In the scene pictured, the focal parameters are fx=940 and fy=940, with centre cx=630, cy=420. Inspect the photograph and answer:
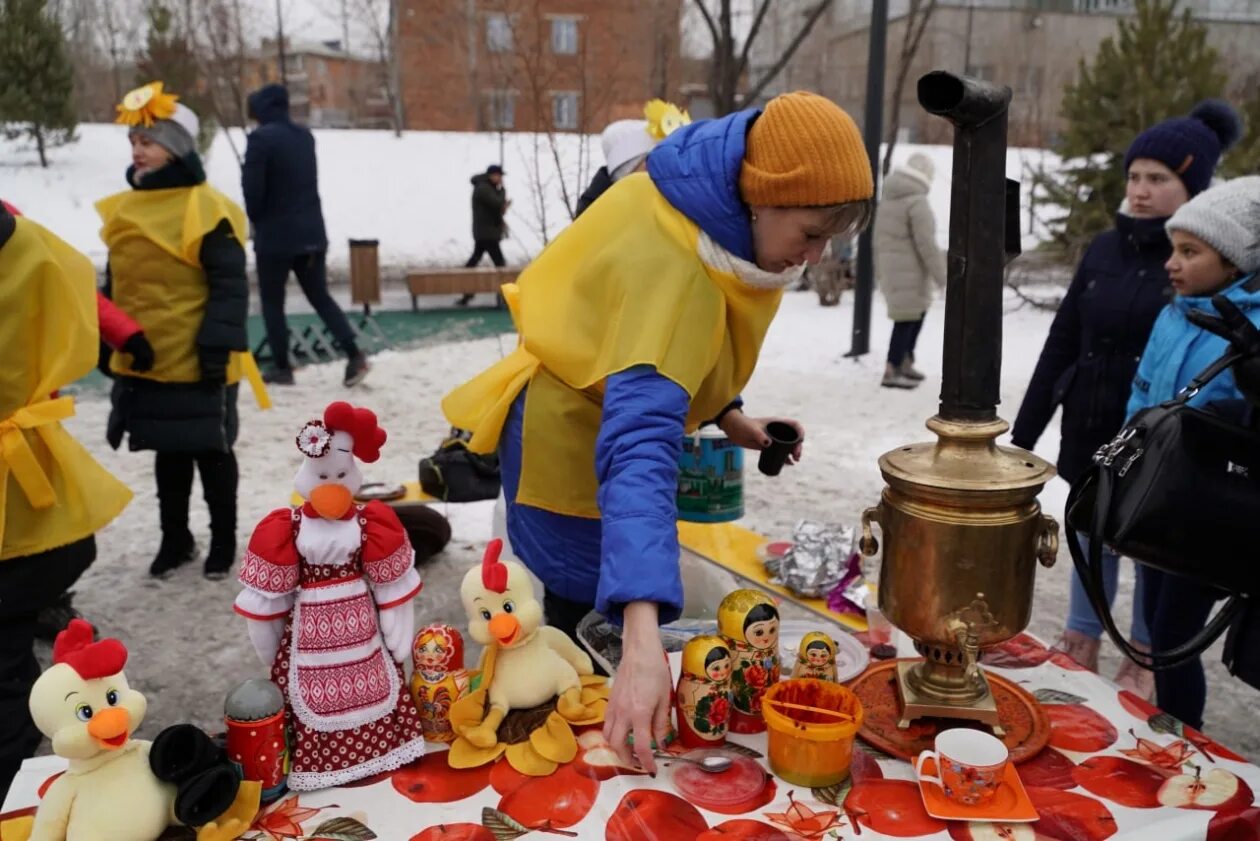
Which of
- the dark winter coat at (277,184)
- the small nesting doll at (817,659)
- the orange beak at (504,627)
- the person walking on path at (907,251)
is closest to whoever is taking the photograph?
the orange beak at (504,627)

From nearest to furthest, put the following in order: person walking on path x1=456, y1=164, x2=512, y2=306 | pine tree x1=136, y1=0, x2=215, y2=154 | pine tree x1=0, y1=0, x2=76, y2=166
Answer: person walking on path x1=456, y1=164, x2=512, y2=306
pine tree x1=0, y1=0, x2=76, y2=166
pine tree x1=136, y1=0, x2=215, y2=154

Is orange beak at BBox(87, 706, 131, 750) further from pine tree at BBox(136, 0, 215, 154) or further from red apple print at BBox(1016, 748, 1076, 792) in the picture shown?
pine tree at BBox(136, 0, 215, 154)

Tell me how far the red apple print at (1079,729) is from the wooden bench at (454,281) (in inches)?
366

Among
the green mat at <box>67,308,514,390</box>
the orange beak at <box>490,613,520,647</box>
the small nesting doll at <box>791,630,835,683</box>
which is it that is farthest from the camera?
the green mat at <box>67,308,514,390</box>

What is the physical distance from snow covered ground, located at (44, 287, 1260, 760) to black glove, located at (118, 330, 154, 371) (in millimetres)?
964

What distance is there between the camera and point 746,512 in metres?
4.64

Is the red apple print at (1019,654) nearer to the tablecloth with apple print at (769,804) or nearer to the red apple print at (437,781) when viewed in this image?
the tablecloth with apple print at (769,804)

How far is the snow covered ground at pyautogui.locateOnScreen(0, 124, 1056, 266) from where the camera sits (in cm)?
1573

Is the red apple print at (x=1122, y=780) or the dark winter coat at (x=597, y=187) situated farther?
the dark winter coat at (x=597, y=187)

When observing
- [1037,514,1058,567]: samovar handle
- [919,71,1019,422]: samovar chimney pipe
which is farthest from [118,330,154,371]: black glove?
[1037,514,1058,567]: samovar handle

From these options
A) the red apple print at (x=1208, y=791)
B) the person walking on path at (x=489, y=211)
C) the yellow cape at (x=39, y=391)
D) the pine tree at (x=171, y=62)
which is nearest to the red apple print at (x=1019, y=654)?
the red apple print at (x=1208, y=791)

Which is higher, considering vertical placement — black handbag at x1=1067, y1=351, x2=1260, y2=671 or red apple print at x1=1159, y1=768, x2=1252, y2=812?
black handbag at x1=1067, y1=351, x2=1260, y2=671

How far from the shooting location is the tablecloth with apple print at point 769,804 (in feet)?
4.45

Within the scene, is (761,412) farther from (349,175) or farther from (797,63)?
(797,63)
